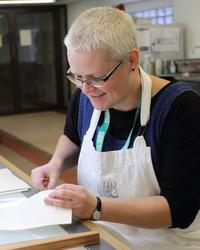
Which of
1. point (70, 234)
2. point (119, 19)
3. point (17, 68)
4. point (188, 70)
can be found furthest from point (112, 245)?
point (17, 68)

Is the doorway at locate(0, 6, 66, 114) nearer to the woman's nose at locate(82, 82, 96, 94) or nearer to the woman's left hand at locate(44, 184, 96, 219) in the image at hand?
the woman's nose at locate(82, 82, 96, 94)

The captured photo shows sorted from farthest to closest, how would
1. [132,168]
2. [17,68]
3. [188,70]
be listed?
[17,68]
[188,70]
[132,168]

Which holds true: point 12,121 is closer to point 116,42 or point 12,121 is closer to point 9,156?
point 9,156

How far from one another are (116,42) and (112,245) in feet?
1.87

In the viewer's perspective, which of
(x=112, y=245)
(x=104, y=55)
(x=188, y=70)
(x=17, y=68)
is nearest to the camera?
(x=112, y=245)

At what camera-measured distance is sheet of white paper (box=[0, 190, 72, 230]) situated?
1.22 meters

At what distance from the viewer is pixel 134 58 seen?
1417 mm

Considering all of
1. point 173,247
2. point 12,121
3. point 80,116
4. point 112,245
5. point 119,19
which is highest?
point 119,19

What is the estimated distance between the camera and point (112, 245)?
3.75ft

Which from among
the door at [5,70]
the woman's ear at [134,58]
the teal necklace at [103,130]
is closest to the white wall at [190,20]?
the door at [5,70]

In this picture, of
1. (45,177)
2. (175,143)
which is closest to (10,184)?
(45,177)

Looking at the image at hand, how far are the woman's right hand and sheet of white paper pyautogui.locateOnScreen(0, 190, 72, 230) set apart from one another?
0.82 feet

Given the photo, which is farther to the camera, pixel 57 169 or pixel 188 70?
pixel 188 70

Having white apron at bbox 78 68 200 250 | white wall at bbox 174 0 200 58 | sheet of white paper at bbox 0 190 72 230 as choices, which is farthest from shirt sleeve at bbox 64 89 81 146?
white wall at bbox 174 0 200 58
